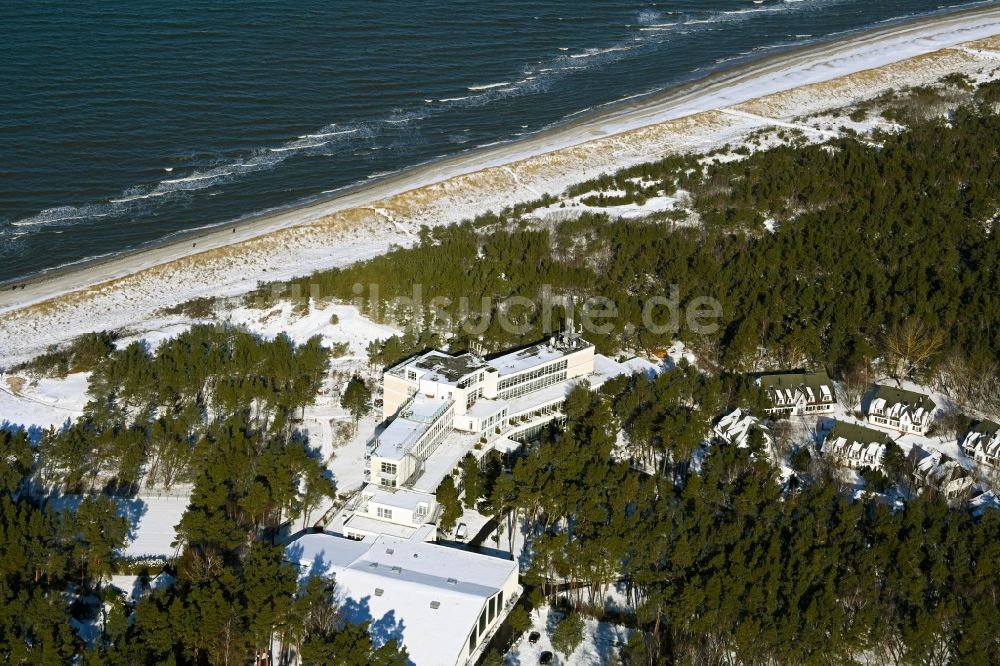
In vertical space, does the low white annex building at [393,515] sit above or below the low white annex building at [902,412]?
above

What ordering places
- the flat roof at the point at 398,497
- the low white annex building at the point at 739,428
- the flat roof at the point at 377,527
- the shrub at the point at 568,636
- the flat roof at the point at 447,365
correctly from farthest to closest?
the flat roof at the point at 447,365 < the low white annex building at the point at 739,428 < the flat roof at the point at 398,497 < the flat roof at the point at 377,527 < the shrub at the point at 568,636

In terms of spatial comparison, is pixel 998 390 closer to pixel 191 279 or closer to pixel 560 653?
pixel 560 653

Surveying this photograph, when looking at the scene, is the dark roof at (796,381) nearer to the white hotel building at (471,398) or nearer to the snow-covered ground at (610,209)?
the white hotel building at (471,398)

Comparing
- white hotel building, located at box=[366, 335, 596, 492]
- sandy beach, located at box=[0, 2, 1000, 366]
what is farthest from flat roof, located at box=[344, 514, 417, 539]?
sandy beach, located at box=[0, 2, 1000, 366]

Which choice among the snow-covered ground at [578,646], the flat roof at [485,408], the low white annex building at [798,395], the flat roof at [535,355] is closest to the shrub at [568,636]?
the snow-covered ground at [578,646]

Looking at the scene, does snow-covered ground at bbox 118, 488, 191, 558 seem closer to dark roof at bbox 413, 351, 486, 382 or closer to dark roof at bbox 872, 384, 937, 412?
dark roof at bbox 413, 351, 486, 382

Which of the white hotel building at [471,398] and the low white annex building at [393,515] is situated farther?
the white hotel building at [471,398]
